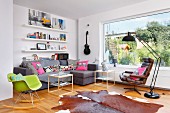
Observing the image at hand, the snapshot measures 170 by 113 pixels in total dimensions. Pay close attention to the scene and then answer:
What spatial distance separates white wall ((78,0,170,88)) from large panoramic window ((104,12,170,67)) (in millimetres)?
265

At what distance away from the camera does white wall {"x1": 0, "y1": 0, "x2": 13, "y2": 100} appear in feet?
10.1

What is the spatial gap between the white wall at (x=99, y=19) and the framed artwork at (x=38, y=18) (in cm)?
152

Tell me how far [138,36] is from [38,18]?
3.58 metres

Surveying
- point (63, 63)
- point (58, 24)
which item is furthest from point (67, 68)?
point (58, 24)

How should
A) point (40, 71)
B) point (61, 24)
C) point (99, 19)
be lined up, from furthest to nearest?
point (61, 24) < point (99, 19) < point (40, 71)

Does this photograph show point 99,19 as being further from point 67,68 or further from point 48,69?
point 48,69

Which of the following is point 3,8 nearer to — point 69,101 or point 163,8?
point 69,101

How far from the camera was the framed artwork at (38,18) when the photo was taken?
464 centimetres

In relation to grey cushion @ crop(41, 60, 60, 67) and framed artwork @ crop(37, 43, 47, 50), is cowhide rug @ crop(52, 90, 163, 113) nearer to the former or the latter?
grey cushion @ crop(41, 60, 60, 67)

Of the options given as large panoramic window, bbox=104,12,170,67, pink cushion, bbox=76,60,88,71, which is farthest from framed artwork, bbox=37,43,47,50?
large panoramic window, bbox=104,12,170,67

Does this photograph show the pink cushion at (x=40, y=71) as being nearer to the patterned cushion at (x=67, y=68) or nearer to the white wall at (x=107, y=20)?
the patterned cushion at (x=67, y=68)

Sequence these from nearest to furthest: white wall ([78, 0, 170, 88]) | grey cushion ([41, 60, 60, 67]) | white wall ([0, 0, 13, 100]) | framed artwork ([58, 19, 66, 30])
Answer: white wall ([0, 0, 13, 100]) < white wall ([78, 0, 170, 88]) < grey cushion ([41, 60, 60, 67]) < framed artwork ([58, 19, 66, 30])

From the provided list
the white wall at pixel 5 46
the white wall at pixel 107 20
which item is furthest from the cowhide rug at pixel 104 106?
the white wall at pixel 107 20

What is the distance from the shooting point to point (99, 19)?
5367 mm
